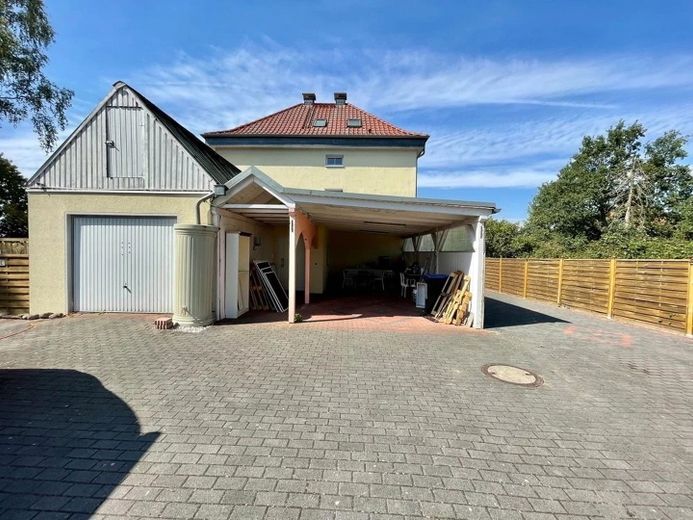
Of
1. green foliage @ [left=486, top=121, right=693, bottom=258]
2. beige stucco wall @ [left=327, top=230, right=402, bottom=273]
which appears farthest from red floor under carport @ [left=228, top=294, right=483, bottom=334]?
green foliage @ [left=486, top=121, right=693, bottom=258]

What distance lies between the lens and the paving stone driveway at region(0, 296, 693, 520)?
2.43 meters

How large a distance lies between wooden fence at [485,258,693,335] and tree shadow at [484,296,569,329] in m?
1.67

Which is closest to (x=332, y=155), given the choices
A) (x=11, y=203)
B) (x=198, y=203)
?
(x=198, y=203)

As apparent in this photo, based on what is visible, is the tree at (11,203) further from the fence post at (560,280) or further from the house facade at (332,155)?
the fence post at (560,280)

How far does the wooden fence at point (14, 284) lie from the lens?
8.39 meters

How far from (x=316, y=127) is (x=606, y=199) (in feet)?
69.1

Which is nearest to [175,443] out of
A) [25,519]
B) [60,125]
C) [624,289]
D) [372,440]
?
[25,519]

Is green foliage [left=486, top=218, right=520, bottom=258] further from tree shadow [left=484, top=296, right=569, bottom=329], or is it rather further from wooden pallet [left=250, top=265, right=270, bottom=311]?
wooden pallet [left=250, top=265, right=270, bottom=311]

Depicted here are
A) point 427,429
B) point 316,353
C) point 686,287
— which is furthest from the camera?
point 686,287

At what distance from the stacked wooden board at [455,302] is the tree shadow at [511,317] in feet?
1.99

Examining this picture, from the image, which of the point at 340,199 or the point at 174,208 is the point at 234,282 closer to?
the point at 174,208

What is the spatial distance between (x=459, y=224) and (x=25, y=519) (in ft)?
29.5

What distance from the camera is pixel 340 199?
780 cm

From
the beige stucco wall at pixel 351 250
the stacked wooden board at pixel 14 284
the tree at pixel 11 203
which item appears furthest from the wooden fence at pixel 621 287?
the tree at pixel 11 203
